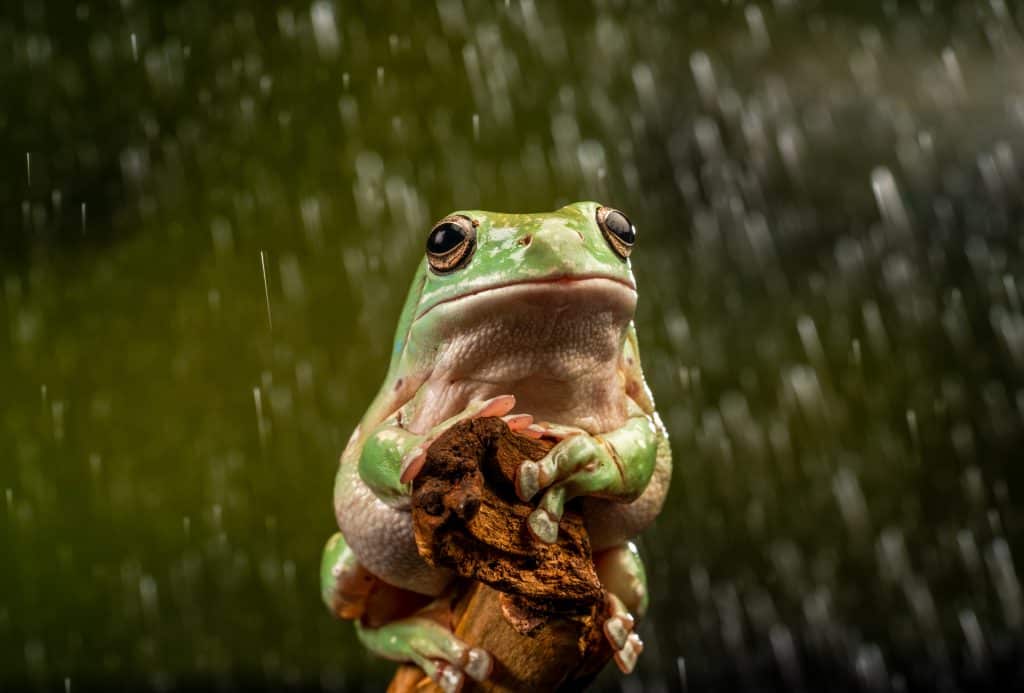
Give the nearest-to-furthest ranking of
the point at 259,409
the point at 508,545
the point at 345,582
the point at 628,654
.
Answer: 1. the point at 508,545
2. the point at 628,654
3. the point at 345,582
4. the point at 259,409

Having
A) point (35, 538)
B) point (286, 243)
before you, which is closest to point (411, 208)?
point (286, 243)

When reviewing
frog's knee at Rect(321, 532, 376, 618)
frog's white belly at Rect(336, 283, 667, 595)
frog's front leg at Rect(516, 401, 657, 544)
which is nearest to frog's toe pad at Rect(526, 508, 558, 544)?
frog's front leg at Rect(516, 401, 657, 544)

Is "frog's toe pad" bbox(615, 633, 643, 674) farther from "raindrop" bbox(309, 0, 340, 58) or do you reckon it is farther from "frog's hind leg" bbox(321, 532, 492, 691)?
"raindrop" bbox(309, 0, 340, 58)

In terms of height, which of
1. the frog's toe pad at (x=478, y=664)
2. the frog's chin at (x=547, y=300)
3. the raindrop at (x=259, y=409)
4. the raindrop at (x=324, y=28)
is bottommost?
the raindrop at (x=259, y=409)

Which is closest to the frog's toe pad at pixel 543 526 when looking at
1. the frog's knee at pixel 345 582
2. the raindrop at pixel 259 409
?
the frog's knee at pixel 345 582

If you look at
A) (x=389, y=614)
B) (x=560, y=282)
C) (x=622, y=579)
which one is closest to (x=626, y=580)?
(x=622, y=579)

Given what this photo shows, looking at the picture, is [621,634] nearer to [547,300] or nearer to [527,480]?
[527,480]

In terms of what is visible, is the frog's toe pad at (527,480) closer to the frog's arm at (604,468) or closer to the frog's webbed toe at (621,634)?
the frog's arm at (604,468)

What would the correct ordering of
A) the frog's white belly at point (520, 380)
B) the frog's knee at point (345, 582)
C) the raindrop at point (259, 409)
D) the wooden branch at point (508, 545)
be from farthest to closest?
the raindrop at point (259, 409), the frog's knee at point (345, 582), the frog's white belly at point (520, 380), the wooden branch at point (508, 545)
